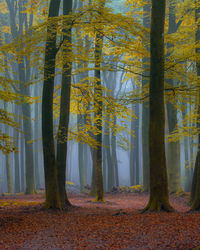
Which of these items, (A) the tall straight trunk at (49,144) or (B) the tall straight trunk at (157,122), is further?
(A) the tall straight trunk at (49,144)

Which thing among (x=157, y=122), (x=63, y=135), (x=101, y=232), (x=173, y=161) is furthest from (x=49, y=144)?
(x=173, y=161)

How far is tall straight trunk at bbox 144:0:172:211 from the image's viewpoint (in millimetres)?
8078

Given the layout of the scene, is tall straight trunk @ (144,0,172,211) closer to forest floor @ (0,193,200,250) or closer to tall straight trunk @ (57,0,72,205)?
forest floor @ (0,193,200,250)

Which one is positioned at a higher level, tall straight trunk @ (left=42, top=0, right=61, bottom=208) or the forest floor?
tall straight trunk @ (left=42, top=0, right=61, bottom=208)

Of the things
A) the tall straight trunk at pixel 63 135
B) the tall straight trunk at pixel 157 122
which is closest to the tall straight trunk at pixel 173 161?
the tall straight trunk at pixel 63 135

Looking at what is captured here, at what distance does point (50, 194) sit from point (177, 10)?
10.3 m

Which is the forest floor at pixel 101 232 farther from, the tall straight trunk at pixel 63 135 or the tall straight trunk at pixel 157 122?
the tall straight trunk at pixel 63 135

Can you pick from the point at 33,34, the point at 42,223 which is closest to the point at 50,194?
the point at 42,223

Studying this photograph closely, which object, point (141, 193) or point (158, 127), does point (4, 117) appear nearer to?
point (158, 127)

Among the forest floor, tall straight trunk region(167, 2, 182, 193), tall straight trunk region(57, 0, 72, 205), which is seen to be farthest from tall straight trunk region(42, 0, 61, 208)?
tall straight trunk region(167, 2, 182, 193)

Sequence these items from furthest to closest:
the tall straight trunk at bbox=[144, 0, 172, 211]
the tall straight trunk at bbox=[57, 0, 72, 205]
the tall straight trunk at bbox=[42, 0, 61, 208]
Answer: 1. the tall straight trunk at bbox=[57, 0, 72, 205]
2. the tall straight trunk at bbox=[42, 0, 61, 208]
3. the tall straight trunk at bbox=[144, 0, 172, 211]

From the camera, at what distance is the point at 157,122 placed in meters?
8.26

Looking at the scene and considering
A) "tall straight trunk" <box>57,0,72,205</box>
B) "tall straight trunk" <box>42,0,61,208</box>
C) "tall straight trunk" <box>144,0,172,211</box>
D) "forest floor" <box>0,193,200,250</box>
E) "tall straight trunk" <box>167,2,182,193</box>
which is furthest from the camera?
"tall straight trunk" <box>167,2,182,193</box>

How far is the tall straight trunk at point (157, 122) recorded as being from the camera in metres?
8.08
